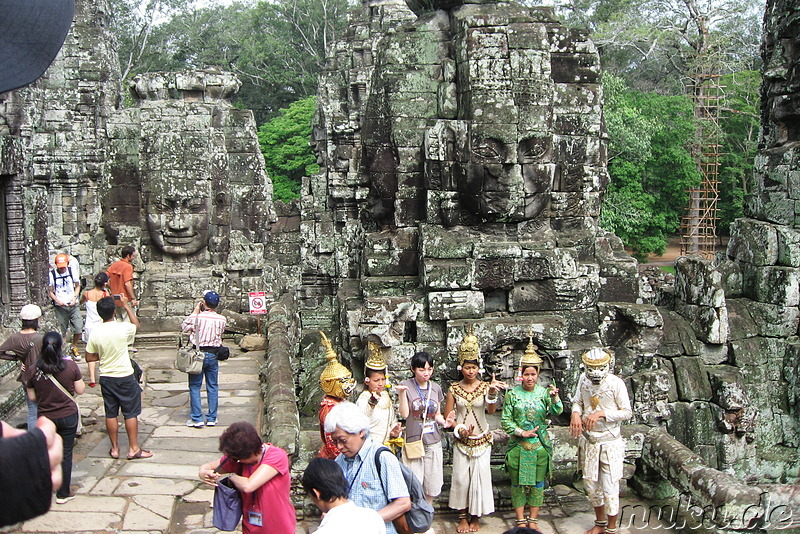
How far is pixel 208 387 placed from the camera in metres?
9.94

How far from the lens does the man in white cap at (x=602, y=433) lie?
6.91 meters

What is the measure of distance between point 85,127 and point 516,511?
51.6 feet

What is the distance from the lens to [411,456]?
272 inches

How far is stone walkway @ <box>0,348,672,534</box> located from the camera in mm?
7113

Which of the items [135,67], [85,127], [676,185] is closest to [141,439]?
[85,127]

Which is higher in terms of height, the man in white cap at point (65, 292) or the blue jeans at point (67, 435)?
the man in white cap at point (65, 292)

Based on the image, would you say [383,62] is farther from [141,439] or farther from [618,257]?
[141,439]

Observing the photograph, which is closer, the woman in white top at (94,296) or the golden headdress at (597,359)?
the golden headdress at (597,359)

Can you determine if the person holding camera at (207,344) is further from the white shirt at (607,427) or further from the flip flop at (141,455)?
the white shirt at (607,427)

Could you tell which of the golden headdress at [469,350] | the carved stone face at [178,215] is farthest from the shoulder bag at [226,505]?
the carved stone face at [178,215]

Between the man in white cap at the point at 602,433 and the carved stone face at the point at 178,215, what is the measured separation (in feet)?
33.1

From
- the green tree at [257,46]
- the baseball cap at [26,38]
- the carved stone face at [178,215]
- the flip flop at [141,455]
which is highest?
the green tree at [257,46]

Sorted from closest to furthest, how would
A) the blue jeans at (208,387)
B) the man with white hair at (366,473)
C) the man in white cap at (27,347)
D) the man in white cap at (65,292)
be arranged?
the man with white hair at (366,473) → the man in white cap at (27,347) → the blue jeans at (208,387) → the man in white cap at (65,292)

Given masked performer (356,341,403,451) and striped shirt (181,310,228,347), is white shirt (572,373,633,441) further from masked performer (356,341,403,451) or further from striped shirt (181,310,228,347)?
striped shirt (181,310,228,347)
